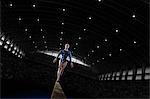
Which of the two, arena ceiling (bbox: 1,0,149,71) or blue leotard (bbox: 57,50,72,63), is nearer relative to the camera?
blue leotard (bbox: 57,50,72,63)

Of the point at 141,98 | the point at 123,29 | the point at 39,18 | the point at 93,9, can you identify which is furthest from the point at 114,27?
the point at 141,98

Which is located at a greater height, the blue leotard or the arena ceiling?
the arena ceiling

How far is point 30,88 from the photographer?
794 inches

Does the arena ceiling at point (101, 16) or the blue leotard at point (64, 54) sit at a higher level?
the arena ceiling at point (101, 16)

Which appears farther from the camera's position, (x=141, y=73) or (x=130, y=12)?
(x=141, y=73)

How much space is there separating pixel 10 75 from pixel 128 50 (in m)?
32.3

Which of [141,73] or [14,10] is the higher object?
[14,10]

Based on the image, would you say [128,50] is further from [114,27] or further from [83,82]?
[83,82]

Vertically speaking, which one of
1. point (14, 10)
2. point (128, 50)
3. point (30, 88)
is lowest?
point (30, 88)

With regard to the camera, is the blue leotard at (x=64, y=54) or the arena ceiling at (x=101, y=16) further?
the arena ceiling at (x=101, y=16)

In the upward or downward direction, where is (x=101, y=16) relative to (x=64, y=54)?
upward

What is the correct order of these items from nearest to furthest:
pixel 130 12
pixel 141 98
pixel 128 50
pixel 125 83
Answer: pixel 141 98 < pixel 125 83 < pixel 130 12 < pixel 128 50

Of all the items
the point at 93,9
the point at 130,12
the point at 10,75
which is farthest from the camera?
the point at 93,9

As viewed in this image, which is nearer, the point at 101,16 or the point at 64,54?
the point at 64,54
